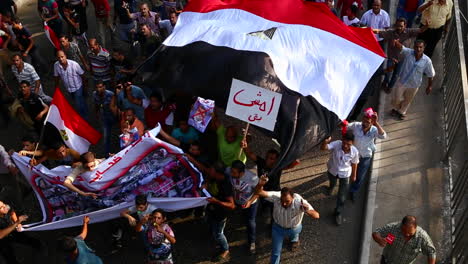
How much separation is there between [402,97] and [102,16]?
6943 mm

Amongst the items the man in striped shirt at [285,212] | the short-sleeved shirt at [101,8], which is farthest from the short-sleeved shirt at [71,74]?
the man in striped shirt at [285,212]

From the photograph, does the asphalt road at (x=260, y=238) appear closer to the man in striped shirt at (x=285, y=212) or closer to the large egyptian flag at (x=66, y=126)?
the man in striped shirt at (x=285, y=212)

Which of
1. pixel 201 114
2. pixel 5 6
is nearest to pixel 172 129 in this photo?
pixel 201 114

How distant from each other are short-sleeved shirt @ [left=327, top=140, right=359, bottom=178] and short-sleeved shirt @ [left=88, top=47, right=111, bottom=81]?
4533 millimetres

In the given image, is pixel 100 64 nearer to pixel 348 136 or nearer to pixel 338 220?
pixel 348 136

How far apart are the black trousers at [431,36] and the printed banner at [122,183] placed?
5.93 metres

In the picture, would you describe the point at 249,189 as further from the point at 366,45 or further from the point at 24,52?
the point at 24,52

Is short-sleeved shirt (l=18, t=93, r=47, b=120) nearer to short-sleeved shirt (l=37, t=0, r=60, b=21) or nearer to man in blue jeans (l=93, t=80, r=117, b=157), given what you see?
man in blue jeans (l=93, t=80, r=117, b=157)

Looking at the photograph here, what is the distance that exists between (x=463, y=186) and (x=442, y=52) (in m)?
4.34

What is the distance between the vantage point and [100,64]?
28.6ft

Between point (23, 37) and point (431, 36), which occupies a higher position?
point (431, 36)

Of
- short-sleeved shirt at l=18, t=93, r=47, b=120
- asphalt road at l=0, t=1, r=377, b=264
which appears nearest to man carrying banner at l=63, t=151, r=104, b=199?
asphalt road at l=0, t=1, r=377, b=264

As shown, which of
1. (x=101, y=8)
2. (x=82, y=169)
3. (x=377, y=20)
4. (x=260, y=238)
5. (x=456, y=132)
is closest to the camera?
(x=82, y=169)

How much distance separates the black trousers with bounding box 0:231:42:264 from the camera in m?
6.24
